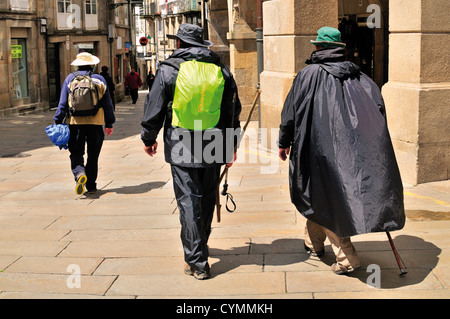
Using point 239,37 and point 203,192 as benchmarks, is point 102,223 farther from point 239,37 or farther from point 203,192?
point 239,37

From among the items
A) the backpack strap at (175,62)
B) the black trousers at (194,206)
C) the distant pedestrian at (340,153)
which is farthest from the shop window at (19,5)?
the distant pedestrian at (340,153)

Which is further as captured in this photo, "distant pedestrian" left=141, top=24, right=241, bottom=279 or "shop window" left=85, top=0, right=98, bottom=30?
"shop window" left=85, top=0, right=98, bottom=30

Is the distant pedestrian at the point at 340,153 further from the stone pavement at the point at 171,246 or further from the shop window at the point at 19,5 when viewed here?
the shop window at the point at 19,5

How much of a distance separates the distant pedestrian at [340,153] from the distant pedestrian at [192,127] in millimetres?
516

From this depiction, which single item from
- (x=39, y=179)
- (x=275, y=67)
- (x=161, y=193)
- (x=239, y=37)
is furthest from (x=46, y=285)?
(x=239, y=37)

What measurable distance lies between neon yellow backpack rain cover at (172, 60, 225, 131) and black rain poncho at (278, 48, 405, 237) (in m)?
0.51

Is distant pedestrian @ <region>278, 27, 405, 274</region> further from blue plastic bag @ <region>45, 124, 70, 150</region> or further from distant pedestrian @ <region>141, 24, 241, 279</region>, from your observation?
blue plastic bag @ <region>45, 124, 70, 150</region>

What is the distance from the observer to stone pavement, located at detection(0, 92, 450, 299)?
4.83 meters

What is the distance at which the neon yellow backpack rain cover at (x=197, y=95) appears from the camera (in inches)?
199

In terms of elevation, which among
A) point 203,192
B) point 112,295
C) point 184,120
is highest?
point 184,120

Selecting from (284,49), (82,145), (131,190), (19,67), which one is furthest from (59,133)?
(19,67)

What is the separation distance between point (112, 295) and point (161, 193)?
140 inches

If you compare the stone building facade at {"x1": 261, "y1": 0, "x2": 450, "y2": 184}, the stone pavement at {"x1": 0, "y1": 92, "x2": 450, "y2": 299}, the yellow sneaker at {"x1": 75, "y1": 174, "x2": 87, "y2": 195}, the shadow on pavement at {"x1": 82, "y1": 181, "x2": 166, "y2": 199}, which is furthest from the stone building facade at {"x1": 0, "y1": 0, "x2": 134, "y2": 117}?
the stone building facade at {"x1": 261, "y1": 0, "x2": 450, "y2": 184}

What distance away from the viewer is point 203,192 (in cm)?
519
